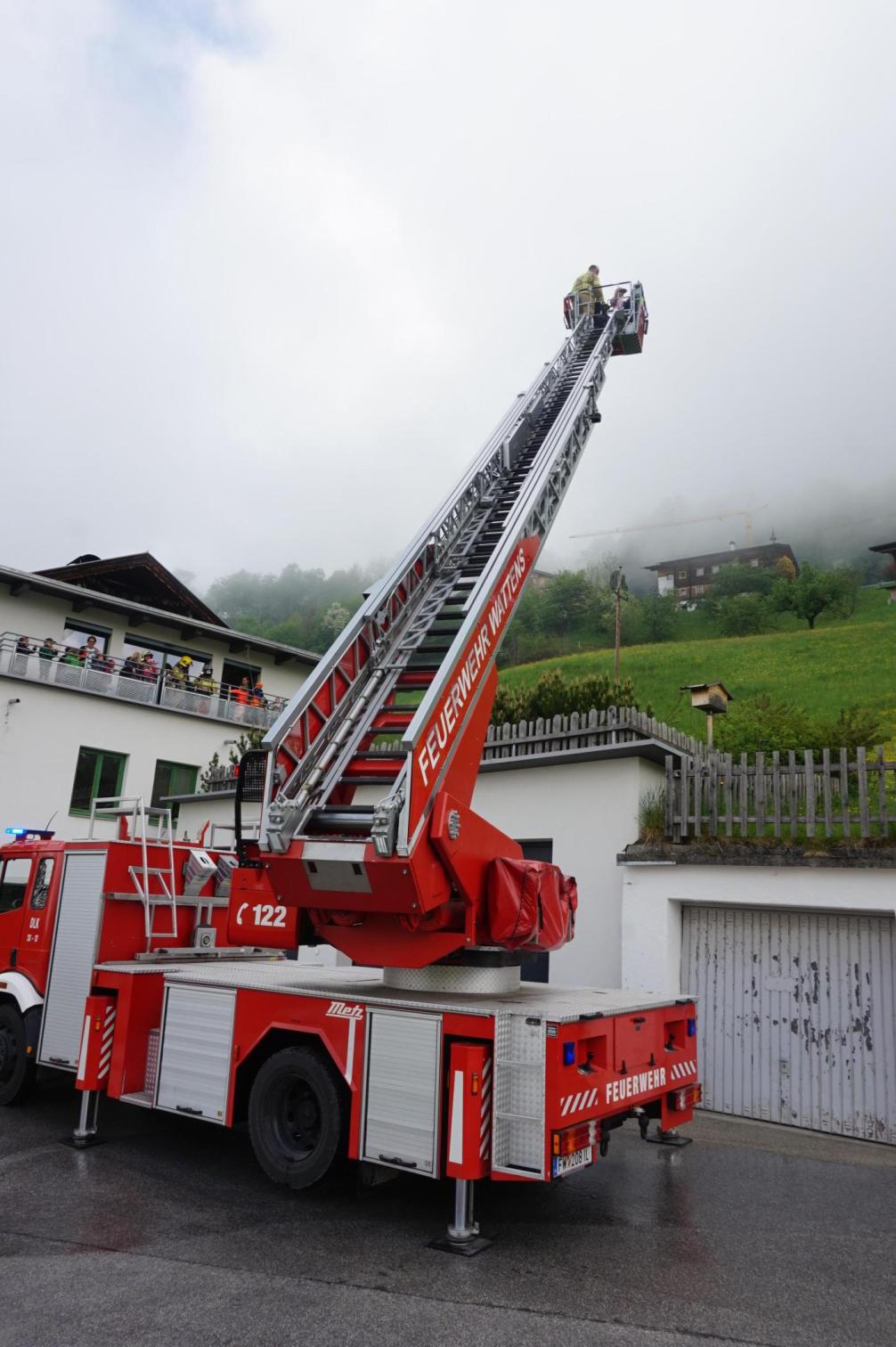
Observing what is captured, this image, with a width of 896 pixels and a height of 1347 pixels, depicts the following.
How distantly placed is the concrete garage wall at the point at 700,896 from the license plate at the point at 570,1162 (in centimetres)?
465

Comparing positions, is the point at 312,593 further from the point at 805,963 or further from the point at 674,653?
the point at 805,963

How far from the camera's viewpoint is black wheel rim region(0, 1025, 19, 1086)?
908cm

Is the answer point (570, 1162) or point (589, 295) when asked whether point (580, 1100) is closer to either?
point (570, 1162)

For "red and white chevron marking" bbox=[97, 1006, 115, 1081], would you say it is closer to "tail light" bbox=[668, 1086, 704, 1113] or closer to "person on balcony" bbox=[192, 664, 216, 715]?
"tail light" bbox=[668, 1086, 704, 1113]

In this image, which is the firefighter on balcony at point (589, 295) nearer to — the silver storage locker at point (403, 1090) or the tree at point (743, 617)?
the silver storage locker at point (403, 1090)

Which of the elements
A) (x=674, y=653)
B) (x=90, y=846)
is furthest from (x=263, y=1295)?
(x=674, y=653)

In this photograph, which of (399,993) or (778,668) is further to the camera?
(778,668)

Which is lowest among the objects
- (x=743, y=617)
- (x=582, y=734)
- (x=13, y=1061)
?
(x=13, y=1061)

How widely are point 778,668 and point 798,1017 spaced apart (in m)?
43.2

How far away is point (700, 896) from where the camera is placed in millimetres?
10383

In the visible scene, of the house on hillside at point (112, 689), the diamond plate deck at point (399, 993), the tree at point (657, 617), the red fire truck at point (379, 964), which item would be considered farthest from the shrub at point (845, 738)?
the tree at point (657, 617)

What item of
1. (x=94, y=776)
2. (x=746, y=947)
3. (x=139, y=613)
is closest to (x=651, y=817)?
(x=746, y=947)

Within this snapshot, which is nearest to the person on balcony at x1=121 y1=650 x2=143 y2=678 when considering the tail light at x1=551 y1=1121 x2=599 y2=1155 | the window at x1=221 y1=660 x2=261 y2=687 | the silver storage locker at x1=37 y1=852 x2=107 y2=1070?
the window at x1=221 y1=660 x2=261 y2=687

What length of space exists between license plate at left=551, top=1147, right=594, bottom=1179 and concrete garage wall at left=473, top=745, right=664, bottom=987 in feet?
17.3
